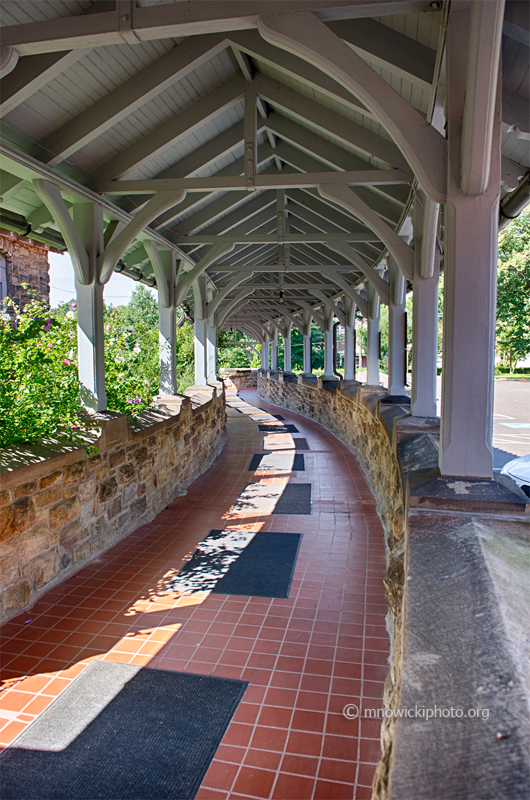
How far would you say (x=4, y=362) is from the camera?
319 centimetres

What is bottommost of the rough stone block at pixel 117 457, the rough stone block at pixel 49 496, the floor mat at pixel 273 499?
the floor mat at pixel 273 499

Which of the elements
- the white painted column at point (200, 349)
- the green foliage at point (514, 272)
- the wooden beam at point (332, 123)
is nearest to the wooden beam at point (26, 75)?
the wooden beam at point (332, 123)

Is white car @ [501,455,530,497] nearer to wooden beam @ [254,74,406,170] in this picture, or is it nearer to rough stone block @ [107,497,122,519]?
wooden beam @ [254,74,406,170]

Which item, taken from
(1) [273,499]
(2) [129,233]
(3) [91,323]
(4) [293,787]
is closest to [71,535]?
(3) [91,323]

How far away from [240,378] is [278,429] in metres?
15.8

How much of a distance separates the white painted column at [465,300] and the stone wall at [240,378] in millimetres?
23883

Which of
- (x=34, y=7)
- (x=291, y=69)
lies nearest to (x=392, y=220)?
(x=291, y=69)

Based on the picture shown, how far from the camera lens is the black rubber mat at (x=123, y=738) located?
1.84 meters

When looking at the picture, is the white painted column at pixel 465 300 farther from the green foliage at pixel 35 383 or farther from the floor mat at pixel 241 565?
the green foliage at pixel 35 383

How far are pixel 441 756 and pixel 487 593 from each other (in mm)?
529

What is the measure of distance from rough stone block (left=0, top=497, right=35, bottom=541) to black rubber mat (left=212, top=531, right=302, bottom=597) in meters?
1.31

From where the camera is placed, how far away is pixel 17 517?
9.65ft

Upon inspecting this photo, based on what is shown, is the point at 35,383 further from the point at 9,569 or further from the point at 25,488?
the point at 9,569

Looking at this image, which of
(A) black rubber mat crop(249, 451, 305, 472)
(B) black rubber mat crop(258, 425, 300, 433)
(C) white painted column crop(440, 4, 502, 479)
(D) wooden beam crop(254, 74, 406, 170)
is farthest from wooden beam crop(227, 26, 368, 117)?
(B) black rubber mat crop(258, 425, 300, 433)
